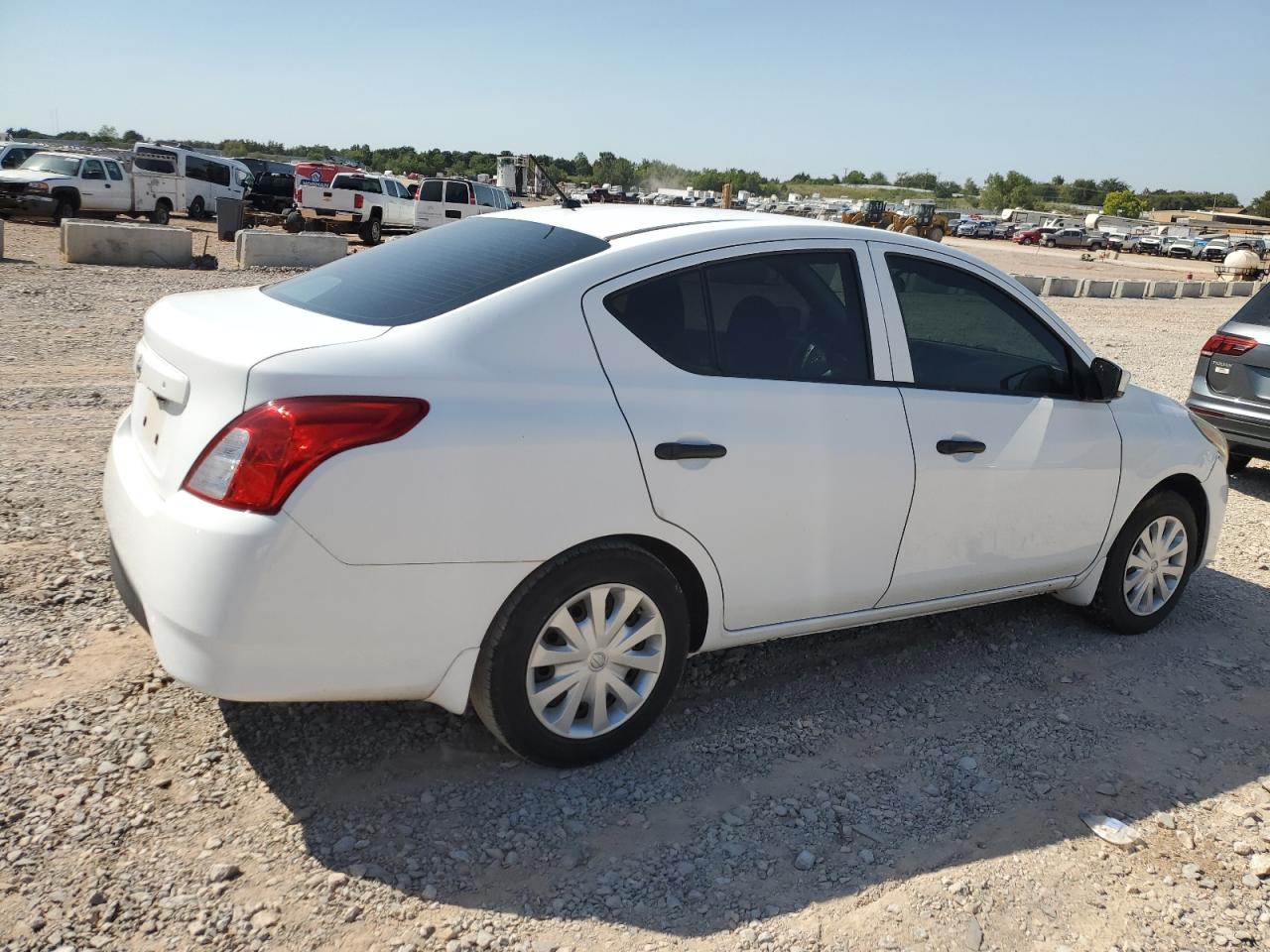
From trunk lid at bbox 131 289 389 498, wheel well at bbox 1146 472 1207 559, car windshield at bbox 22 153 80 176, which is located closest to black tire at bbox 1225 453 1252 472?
wheel well at bbox 1146 472 1207 559

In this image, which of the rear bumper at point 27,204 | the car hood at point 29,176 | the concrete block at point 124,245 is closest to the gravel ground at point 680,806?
the concrete block at point 124,245

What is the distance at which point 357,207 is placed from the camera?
26219 mm

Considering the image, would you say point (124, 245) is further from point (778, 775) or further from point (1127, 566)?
point (778, 775)

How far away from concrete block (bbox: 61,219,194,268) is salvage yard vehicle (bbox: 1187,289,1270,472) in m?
14.0

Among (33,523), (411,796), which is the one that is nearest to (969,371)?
(411,796)

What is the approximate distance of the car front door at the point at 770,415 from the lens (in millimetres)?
3258

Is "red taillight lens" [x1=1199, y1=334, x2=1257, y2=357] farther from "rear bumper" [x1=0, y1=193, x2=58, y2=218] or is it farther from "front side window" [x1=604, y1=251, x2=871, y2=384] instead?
"rear bumper" [x1=0, y1=193, x2=58, y2=218]

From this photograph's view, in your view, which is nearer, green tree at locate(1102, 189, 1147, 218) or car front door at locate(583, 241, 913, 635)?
car front door at locate(583, 241, 913, 635)

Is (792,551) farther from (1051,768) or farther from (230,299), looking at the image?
(230,299)

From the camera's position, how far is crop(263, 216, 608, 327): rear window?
3209mm

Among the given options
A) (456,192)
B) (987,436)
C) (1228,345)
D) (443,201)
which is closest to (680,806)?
(987,436)

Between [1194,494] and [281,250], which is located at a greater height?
[1194,494]

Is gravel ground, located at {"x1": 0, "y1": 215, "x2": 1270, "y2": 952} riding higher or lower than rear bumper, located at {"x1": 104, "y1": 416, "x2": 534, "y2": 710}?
lower

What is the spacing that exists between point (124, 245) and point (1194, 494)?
50.6 ft
